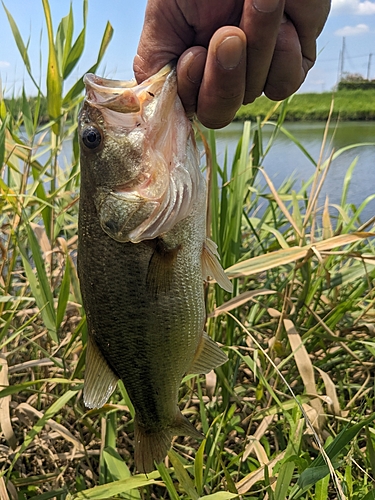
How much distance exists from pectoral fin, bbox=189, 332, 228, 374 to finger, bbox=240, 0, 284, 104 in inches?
34.3

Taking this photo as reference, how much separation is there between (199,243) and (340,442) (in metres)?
0.74

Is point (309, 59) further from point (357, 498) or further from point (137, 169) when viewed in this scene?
point (357, 498)

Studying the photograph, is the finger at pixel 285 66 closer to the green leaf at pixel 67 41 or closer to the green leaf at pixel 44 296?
the green leaf at pixel 44 296

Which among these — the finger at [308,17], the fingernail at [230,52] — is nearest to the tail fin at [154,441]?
the fingernail at [230,52]

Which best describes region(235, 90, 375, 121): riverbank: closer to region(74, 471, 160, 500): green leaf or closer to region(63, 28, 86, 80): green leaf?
region(63, 28, 86, 80): green leaf

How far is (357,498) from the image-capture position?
163 cm

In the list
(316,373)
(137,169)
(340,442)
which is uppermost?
(137,169)

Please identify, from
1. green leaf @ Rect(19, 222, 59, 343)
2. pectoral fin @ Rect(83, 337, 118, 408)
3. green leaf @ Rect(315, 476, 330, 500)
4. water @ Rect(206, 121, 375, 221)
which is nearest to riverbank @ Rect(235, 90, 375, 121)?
water @ Rect(206, 121, 375, 221)

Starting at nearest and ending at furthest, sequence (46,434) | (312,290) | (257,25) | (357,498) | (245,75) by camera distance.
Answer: (257,25)
(245,75)
(357,498)
(46,434)
(312,290)

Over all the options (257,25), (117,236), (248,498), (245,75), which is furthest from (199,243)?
(248,498)

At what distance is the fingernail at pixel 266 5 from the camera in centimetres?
114

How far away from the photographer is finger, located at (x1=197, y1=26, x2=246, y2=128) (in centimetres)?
120

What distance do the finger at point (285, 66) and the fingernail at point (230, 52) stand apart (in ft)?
0.56

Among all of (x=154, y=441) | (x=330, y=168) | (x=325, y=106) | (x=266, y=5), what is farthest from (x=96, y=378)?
(x=325, y=106)
